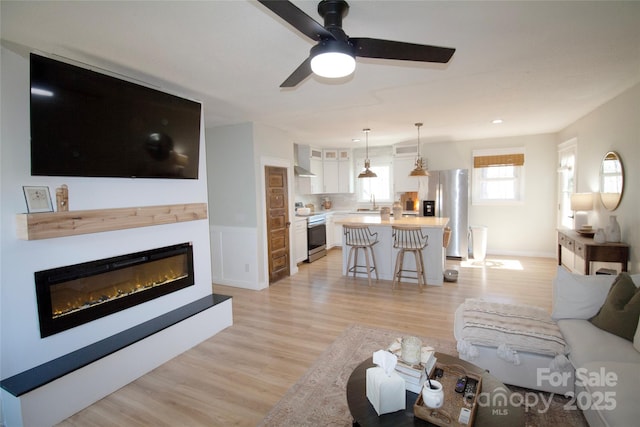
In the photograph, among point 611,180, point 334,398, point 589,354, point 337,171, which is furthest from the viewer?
point 337,171

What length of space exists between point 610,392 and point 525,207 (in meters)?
5.58

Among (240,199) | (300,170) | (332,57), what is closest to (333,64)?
(332,57)

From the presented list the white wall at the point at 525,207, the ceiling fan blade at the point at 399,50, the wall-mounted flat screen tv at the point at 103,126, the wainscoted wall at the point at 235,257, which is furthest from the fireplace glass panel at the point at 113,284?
the white wall at the point at 525,207

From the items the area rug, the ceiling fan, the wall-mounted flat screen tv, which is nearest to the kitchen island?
the area rug

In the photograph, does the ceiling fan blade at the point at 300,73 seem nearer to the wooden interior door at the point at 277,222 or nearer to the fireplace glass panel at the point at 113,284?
the fireplace glass panel at the point at 113,284

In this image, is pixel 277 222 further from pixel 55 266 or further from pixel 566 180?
pixel 566 180

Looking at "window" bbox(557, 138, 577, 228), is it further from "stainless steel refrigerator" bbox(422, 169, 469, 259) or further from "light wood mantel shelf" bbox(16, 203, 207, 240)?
"light wood mantel shelf" bbox(16, 203, 207, 240)

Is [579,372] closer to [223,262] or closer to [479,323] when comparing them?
[479,323]

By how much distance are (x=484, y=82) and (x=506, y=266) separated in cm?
394

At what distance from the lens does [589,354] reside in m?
2.02

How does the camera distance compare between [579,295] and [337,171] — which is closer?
[579,295]

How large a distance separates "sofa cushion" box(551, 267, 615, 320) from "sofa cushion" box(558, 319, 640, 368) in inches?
4.7

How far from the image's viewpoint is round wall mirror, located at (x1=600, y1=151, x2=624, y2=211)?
3.65m

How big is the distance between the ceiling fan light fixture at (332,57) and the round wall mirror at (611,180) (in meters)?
3.87
